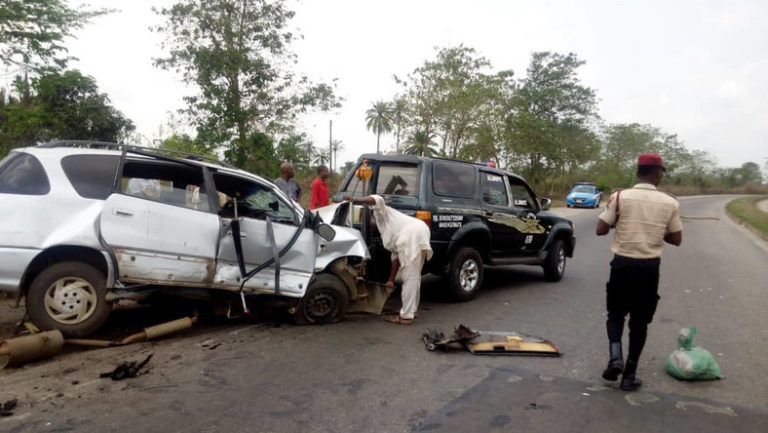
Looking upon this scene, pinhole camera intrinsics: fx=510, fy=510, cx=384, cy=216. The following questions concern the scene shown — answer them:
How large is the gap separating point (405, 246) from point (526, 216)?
313 cm

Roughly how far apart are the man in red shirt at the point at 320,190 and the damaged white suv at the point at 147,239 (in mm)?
2846

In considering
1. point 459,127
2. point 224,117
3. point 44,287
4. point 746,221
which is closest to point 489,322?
point 44,287

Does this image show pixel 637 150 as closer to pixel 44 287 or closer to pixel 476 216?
pixel 476 216

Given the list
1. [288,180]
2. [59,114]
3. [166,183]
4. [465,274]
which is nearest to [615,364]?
[465,274]

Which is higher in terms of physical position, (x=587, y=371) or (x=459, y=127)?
(x=459, y=127)

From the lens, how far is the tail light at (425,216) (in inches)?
246

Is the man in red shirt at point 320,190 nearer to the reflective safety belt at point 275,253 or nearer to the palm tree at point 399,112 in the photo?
the reflective safety belt at point 275,253

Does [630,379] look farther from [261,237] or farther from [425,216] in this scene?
[261,237]

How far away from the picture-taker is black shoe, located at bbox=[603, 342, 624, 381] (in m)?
3.93

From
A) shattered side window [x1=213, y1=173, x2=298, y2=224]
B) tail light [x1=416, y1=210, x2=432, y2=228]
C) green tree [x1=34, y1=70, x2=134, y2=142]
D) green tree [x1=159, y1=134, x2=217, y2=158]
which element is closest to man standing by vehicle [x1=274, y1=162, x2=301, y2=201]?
shattered side window [x1=213, y1=173, x2=298, y2=224]

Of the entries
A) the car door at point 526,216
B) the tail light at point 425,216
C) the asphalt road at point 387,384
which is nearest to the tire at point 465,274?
the asphalt road at point 387,384

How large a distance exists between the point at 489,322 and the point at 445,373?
6.01 feet

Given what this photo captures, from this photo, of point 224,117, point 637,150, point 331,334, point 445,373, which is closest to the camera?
point 445,373

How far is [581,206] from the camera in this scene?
32375 millimetres
